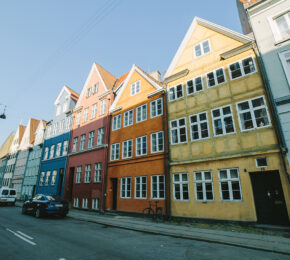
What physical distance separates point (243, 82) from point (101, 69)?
777 inches

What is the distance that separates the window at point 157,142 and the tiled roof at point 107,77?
1093 cm

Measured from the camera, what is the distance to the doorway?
9.45 metres

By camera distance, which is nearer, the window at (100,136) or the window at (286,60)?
the window at (286,60)

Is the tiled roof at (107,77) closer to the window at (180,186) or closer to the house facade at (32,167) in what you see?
the window at (180,186)

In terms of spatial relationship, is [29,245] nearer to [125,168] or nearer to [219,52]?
[125,168]

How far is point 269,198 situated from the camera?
9.84 m

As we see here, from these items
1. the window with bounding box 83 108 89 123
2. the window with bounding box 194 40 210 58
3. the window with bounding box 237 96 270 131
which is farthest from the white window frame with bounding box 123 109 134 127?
the window with bounding box 237 96 270 131

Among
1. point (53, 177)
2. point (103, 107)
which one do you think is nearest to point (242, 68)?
point (103, 107)

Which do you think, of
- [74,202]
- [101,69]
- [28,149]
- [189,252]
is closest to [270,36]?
[189,252]

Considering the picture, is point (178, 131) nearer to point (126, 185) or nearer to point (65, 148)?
point (126, 185)

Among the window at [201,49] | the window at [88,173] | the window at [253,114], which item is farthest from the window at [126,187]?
the window at [201,49]

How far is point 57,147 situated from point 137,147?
16.3 metres

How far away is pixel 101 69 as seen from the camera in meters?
26.0

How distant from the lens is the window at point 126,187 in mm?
16248
